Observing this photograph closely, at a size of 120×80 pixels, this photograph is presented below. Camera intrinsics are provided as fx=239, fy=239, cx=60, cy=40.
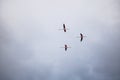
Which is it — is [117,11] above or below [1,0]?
below

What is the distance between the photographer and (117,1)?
11117 mm

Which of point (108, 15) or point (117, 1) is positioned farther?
point (108, 15)

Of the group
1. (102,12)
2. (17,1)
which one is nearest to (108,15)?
(102,12)

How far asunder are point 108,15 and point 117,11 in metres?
0.75

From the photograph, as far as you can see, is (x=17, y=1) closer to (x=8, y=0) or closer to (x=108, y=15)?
(x=8, y=0)

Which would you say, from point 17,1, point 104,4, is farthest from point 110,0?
point 17,1

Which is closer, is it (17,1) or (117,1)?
(117,1)

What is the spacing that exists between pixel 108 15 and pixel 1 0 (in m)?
5.23

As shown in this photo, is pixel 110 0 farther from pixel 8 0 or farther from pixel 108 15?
pixel 8 0

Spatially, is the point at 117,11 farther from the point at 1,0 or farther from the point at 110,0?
the point at 1,0

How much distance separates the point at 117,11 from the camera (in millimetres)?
11242

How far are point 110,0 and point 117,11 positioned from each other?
2.11 ft

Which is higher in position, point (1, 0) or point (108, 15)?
point (1, 0)

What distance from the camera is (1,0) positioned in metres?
11.1
